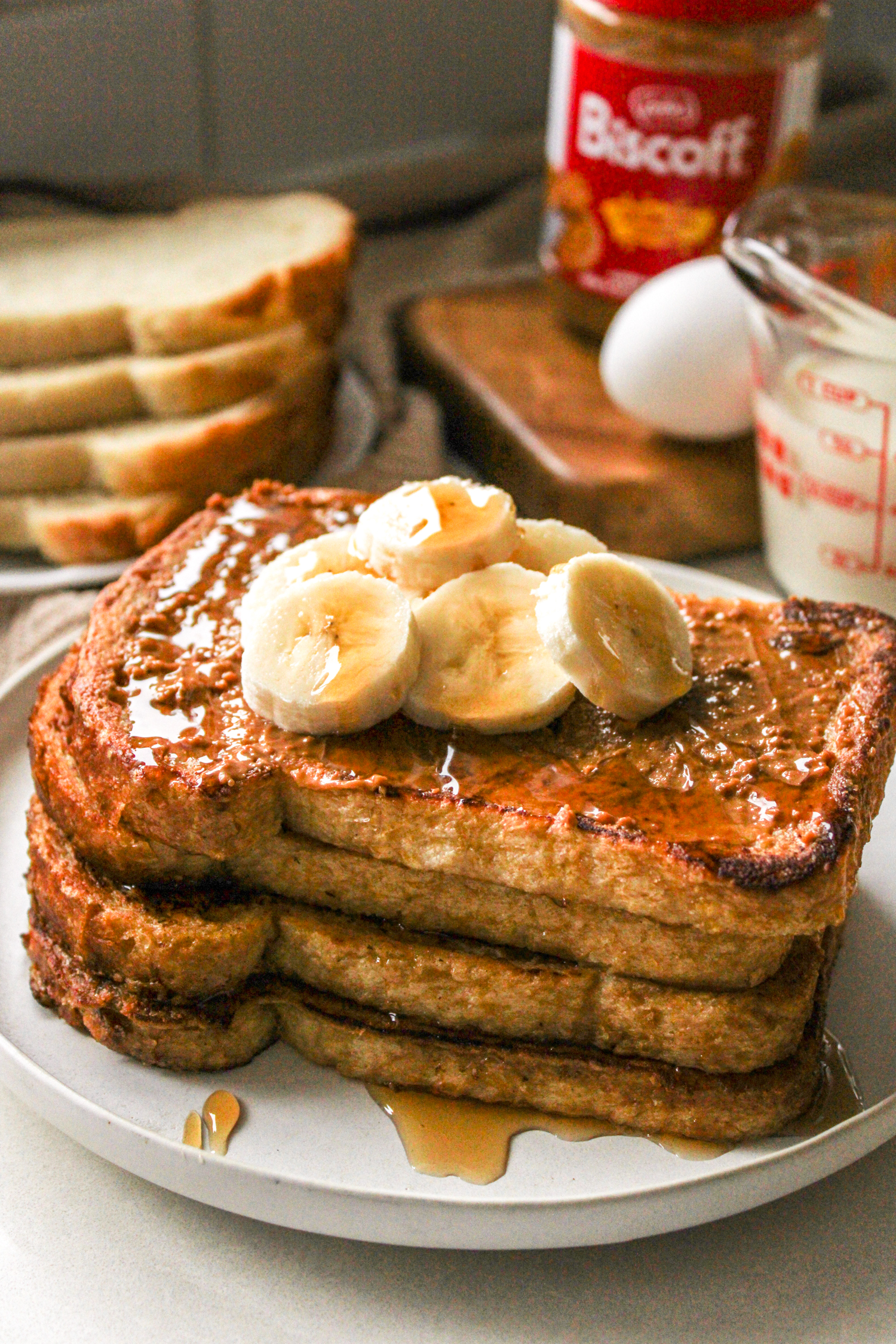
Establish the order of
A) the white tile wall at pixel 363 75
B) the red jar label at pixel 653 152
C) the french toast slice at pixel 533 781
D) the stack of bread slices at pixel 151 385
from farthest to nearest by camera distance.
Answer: the white tile wall at pixel 363 75 → the red jar label at pixel 653 152 → the stack of bread slices at pixel 151 385 → the french toast slice at pixel 533 781

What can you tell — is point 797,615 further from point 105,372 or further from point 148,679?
point 105,372

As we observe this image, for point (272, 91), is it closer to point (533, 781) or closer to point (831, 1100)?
point (533, 781)

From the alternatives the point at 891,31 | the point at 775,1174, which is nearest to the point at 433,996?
the point at 775,1174

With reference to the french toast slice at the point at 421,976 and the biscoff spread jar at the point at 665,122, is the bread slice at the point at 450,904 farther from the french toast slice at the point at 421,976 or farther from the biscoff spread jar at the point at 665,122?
the biscoff spread jar at the point at 665,122

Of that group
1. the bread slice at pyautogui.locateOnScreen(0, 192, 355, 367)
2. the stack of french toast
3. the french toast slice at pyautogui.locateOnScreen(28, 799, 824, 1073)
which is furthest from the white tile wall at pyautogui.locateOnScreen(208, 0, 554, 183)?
the french toast slice at pyautogui.locateOnScreen(28, 799, 824, 1073)

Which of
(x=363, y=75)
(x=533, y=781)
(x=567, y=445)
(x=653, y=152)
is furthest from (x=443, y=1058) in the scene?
(x=363, y=75)

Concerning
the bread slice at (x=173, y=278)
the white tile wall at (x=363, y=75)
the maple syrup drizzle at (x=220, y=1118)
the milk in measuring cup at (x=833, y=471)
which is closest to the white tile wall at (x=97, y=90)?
the white tile wall at (x=363, y=75)

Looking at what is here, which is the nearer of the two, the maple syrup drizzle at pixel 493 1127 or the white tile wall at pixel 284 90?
the maple syrup drizzle at pixel 493 1127

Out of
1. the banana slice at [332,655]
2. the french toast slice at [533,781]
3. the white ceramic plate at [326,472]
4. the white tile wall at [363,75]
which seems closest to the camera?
the french toast slice at [533,781]
